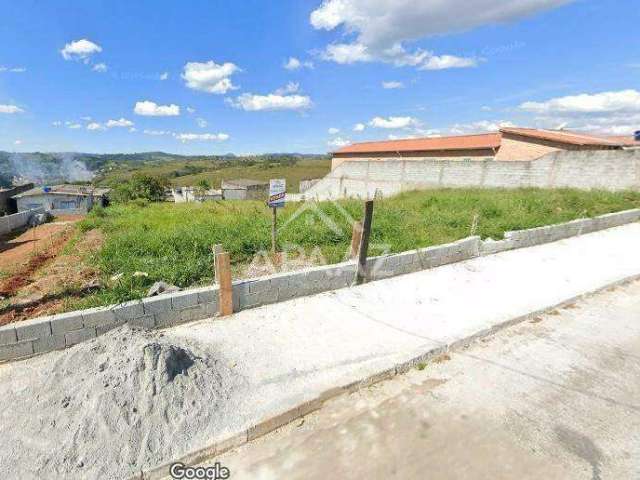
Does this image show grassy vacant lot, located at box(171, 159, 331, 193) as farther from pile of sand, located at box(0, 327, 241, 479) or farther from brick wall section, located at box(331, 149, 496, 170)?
pile of sand, located at box(0, 327, 241, 479)

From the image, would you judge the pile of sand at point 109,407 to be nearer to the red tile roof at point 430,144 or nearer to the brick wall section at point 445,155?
the brick wall section at point 445,155

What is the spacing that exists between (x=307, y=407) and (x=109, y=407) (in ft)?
5.29

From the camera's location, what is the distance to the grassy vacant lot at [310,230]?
17.0 feet

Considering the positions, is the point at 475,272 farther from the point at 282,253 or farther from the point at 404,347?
the point at 282,253

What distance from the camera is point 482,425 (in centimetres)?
285

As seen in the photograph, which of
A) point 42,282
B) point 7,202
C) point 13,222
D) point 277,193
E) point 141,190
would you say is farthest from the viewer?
point 141,190

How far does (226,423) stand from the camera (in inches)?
108

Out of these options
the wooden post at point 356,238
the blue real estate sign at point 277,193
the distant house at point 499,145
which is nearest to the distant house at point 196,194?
the distant house at point 499,145

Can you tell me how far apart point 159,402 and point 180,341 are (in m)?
1.00

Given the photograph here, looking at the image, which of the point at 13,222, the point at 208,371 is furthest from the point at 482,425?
the point at 13,222

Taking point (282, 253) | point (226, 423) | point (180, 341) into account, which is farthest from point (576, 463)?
point (282, 253)

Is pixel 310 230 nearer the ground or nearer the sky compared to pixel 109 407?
nearer the sky

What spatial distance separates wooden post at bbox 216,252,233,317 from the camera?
4148mm

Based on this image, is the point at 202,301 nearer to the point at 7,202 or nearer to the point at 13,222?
the point at 13,222
